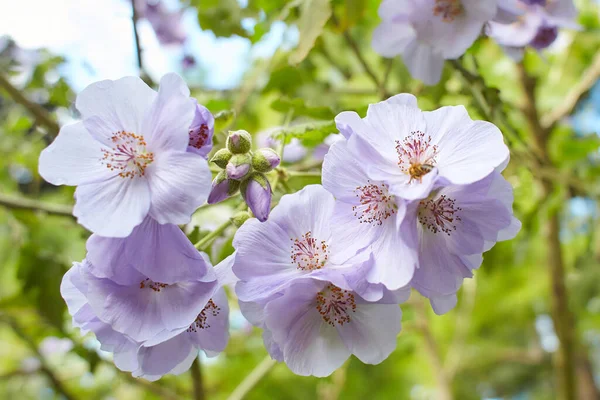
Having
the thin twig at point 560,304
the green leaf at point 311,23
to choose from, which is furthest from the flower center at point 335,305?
the thin twig at point 560,304

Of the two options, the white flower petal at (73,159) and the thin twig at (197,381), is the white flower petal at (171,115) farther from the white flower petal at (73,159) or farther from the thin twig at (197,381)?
the thin twig at (197,381)

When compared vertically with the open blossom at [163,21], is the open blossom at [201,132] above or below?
above

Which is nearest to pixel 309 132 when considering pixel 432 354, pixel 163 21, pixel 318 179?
pixel 318 179

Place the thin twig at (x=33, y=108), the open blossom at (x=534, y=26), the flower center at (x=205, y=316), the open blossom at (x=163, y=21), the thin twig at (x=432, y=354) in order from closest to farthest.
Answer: the flower center at (x=205, y=316) < the open blossom at (x=534, y=26) < the thin twig at (x=33, y=108) < the thin twig at (x=432, y=354) < the open blossom at (x=163, y=21)

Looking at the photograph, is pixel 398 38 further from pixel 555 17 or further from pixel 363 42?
pixel 363 42

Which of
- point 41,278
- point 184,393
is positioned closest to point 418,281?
point 41,278

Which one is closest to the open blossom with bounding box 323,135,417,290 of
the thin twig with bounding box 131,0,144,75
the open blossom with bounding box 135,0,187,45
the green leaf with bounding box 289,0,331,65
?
the green leaf with bounding box 289,0,331,65

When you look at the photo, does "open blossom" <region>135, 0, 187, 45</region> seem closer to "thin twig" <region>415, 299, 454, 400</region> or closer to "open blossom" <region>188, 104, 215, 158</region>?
"thin twig" <region>415, 299, 454, 400</region>
